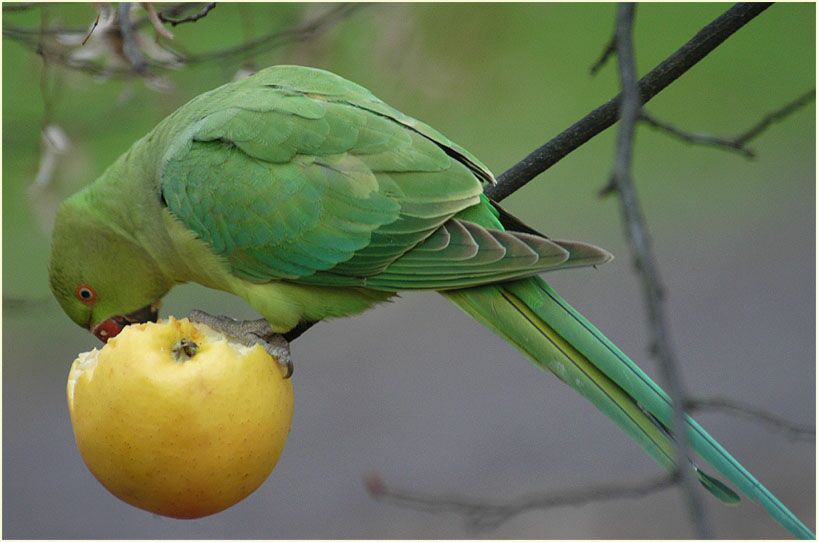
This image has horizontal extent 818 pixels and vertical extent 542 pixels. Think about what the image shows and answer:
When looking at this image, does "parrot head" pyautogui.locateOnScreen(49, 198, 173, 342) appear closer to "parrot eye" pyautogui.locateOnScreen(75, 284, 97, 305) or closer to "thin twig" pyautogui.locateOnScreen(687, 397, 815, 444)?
"parrot eye" pyautogui.locateOnScreen(75, 284, 97, 305)

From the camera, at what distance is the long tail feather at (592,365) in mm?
1948

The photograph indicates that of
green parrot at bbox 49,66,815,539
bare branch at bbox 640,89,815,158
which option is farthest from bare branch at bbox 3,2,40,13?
bare branch at bbox 640,89,815,158

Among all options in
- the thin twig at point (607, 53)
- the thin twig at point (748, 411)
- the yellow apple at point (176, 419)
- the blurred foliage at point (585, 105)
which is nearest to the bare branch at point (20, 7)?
the yellow apple at point (176, 419)

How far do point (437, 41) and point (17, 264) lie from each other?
3.32m

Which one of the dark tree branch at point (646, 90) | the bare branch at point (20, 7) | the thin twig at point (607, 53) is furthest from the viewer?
the bare branch at point (20, 7)

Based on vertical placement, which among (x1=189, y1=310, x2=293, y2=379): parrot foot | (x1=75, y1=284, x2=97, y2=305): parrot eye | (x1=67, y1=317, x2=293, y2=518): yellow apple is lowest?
(x1=67, y1=317, x2=293, y2=518): yellow apple

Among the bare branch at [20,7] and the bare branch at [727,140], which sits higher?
the bare branch at [20,7]

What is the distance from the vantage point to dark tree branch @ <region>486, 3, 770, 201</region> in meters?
1.89

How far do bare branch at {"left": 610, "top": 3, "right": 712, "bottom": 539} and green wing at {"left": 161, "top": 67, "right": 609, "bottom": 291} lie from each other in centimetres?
106

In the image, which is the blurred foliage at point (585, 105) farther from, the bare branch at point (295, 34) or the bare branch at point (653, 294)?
the bare branch at point (653, 294)

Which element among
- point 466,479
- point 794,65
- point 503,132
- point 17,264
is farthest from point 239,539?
point 794,65

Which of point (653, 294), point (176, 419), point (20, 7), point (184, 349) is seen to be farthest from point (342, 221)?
point (653, 294)

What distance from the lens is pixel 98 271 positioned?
2.86m

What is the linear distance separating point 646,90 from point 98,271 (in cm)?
168
